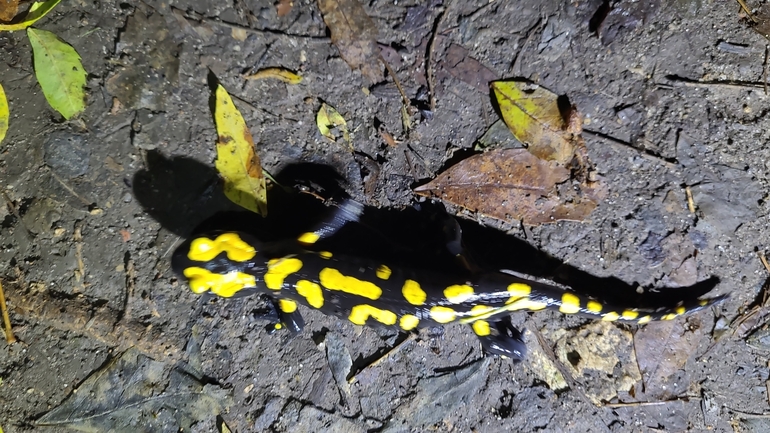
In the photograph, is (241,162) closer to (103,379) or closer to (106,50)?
(106,50)

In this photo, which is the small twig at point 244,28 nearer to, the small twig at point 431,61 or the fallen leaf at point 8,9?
the small twig at point 431,61

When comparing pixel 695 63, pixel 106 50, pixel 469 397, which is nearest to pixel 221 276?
pixel 106 50

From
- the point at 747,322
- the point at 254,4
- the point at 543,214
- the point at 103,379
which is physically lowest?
the point at 103,379

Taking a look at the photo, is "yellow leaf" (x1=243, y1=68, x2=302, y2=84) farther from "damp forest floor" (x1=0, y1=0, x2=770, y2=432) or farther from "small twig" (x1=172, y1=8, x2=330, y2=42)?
"small twig" (x1=172, y1=8, x2=330, y2=42)

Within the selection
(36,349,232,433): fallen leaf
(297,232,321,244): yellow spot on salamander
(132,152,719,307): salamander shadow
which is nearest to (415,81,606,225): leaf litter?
(132,152,719,307): salamander shadow

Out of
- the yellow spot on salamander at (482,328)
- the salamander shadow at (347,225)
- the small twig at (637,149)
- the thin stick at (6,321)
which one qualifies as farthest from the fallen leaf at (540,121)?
the thin stick at (6,321)

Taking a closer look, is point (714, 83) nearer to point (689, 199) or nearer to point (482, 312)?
point (689, 199)
